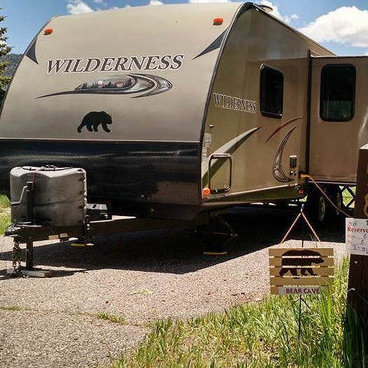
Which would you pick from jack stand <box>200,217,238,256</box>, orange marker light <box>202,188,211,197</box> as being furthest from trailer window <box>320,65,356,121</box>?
orange marker light <box>202,188,211,197</box>

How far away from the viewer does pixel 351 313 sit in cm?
386

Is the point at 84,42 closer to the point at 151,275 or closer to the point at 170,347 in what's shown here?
the point at 151,275

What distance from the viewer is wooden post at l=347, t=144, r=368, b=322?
3883mm

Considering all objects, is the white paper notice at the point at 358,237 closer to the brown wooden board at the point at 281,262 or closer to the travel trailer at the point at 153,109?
the brown wooden board at the point at 281,262

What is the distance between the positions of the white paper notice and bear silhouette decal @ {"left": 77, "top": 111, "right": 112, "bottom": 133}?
14.0 feet

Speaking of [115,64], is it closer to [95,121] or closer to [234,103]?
[95,121]

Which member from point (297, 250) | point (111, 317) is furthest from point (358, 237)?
point (111, 317)

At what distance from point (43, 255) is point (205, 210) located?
2.18 metres

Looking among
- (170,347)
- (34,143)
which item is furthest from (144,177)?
(170,347)

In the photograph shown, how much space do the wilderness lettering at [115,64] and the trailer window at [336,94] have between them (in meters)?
3.88

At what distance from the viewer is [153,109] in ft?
24.1

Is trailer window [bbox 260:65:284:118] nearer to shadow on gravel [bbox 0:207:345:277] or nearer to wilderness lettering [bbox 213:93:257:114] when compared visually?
wilderness lettering [bbox 213:93:257:114]

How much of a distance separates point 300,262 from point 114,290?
2810 millimetres

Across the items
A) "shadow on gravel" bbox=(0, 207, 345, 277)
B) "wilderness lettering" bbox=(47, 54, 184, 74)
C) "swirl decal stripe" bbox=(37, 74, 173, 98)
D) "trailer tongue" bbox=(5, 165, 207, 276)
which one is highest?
"wilderness lettering" bbox=(47, 54, 184, 74)
